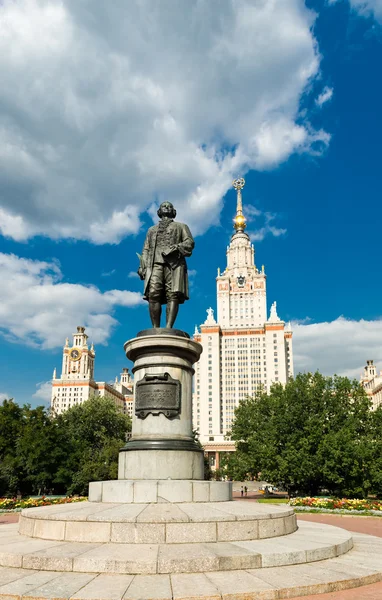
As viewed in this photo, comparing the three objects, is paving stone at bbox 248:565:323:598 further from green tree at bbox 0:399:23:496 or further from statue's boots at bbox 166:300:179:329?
green tree at bbox 0:399:23:496

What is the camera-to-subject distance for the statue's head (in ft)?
49.1

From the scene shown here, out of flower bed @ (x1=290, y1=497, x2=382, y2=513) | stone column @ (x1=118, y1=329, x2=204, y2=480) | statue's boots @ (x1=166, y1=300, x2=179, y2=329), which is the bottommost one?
flower bed @ (x1=290, y1=497, x2=382, y2=513)

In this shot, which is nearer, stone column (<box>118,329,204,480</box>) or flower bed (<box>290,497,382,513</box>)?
stone column (<box>118,329,204,480</box>)

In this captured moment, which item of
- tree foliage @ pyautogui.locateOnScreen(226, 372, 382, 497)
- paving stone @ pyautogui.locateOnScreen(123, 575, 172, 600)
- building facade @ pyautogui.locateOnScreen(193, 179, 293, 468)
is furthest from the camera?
building facade @ pyautogui.locateOnScreen(193, 179, 293, 468)

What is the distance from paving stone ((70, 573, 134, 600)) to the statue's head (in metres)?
10.6

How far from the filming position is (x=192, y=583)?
6.35 m

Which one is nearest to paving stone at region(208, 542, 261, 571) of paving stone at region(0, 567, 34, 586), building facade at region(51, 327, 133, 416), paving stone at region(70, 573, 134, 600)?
paving stone at region(70, 573, 134, 600)

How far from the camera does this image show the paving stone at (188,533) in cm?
823

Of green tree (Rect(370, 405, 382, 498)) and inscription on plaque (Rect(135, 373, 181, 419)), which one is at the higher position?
inscription on plaque (Rect(135, 373, 181, 419))

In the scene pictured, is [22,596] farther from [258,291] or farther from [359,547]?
[258,291]

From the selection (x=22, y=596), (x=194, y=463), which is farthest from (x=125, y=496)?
(x=22, y=596)

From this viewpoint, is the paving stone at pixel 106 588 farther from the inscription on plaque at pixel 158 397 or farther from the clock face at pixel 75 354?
the clock face at pixel 75 354

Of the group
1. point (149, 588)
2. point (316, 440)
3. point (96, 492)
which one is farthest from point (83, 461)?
point (149, 588)

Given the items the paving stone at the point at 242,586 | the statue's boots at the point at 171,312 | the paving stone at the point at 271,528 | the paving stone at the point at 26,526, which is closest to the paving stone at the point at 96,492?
the paving stone at the point at 26,526
